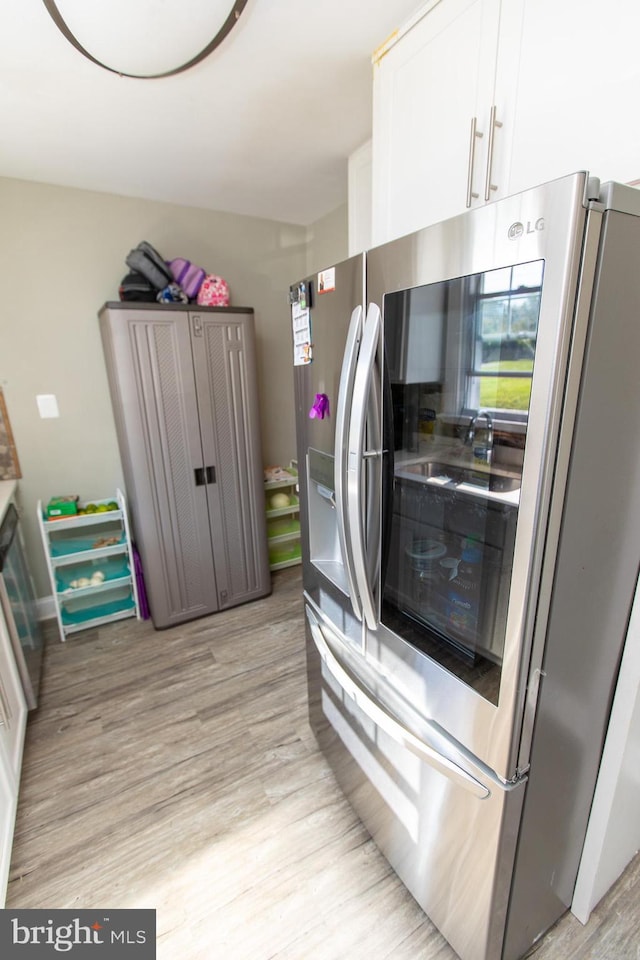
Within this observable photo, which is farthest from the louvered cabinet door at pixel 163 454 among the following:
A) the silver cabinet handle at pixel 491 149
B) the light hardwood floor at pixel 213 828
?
the silver cabinet handle at pixel 491 149

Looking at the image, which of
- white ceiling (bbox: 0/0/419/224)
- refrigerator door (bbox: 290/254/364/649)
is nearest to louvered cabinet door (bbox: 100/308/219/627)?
white ceiling (bbox: 0/0/419/224)

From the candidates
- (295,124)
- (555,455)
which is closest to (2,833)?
(555,455)

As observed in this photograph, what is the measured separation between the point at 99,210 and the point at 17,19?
1304 mm

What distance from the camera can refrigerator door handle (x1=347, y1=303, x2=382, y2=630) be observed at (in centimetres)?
91

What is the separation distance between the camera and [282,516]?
3.21 metres

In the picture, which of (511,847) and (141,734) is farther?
(141,734)

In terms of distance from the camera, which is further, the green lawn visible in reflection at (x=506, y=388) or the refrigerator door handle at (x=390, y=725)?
the refrigerator door handle at (x=390, y=725)

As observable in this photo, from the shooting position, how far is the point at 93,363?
2.54 meters

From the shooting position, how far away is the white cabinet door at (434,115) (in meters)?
1.06

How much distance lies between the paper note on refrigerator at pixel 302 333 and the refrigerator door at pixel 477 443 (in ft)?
0.99

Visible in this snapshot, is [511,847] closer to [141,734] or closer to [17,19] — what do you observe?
[141,734]

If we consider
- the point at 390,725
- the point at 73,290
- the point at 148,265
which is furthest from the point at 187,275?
the point at 390,725

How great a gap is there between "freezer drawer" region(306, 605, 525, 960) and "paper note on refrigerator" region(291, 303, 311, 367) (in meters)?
0.84

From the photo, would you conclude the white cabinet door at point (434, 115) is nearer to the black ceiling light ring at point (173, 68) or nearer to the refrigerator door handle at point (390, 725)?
the black ceiling light ring at point (173, 68)
